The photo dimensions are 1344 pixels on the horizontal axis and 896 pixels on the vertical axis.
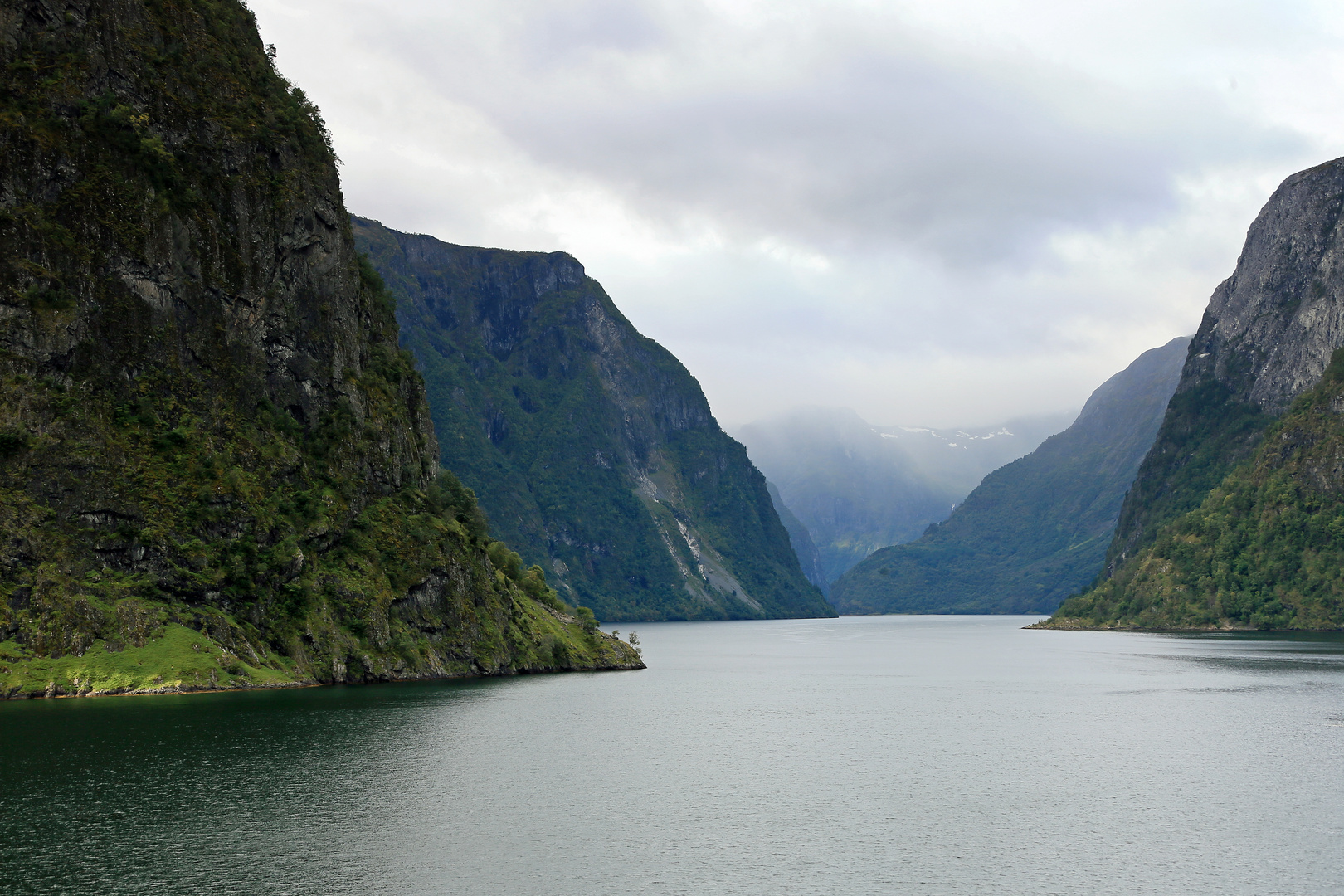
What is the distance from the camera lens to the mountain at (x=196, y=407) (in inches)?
4429

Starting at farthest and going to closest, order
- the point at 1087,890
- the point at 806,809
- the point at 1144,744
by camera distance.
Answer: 1. the point at 1144,744
2. the point at 806,809
3. the point at 1087,890

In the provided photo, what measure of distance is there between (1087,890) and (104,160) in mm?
140535

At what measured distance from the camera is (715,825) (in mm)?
60094

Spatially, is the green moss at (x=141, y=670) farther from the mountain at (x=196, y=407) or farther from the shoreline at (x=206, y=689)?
the mountain at (x=196, y=407)

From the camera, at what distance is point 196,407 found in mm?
132250

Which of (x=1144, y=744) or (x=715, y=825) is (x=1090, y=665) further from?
(x=715, y=825)

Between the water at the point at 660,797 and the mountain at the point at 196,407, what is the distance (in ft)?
47.6

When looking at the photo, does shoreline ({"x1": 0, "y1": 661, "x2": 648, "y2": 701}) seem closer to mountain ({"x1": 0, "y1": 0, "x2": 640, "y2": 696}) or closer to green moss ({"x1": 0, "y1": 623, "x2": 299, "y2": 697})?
green moss ({"x1": 0, "y1": 623, "x2": 299, "y2": 697})

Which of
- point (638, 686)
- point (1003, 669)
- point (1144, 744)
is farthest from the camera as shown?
point (1003, 669)

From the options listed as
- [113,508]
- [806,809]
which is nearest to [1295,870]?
[806,809]

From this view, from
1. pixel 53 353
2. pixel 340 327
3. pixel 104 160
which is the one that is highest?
pixel 104 160

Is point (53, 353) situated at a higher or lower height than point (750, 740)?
higher

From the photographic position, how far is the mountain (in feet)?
369

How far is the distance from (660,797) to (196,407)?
94.5 metres
